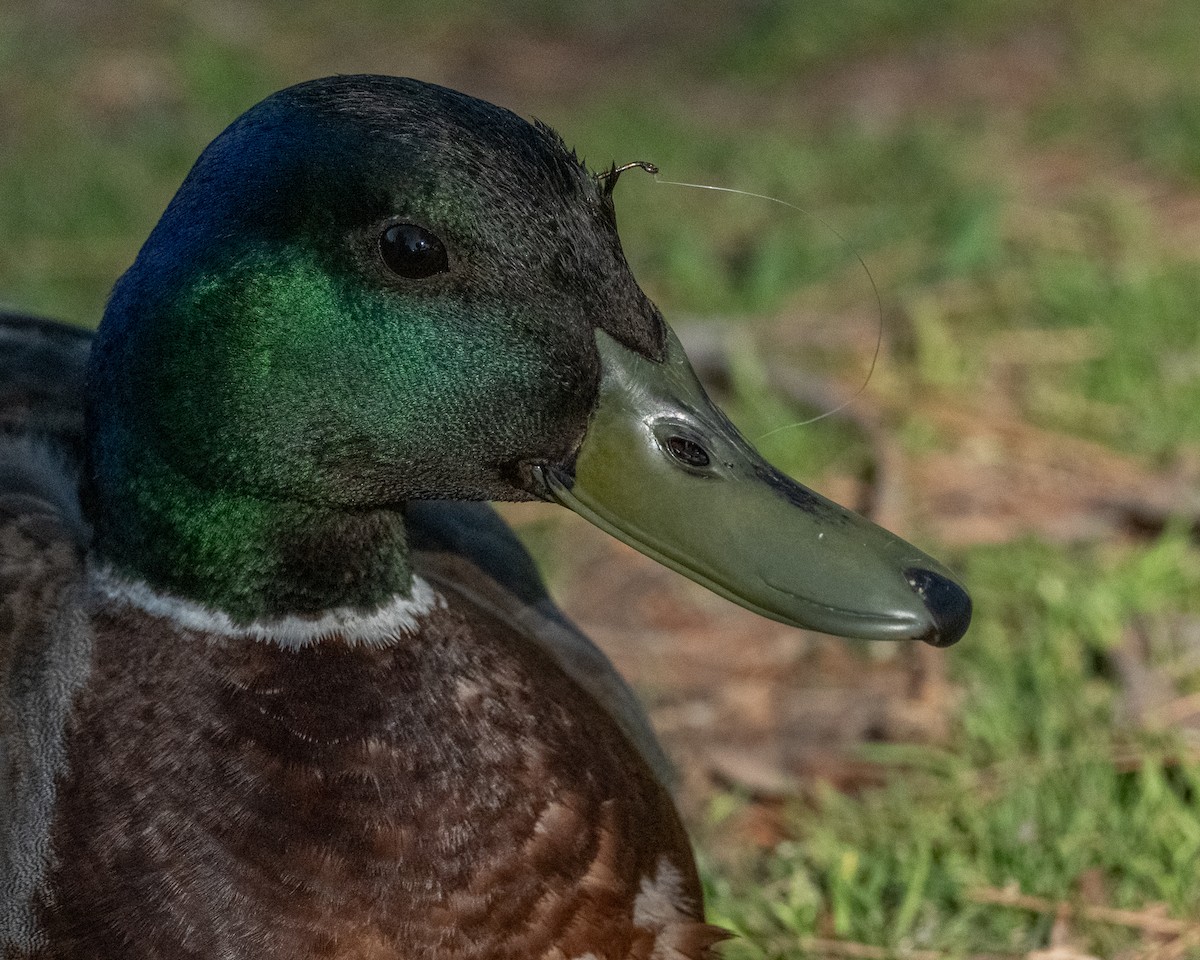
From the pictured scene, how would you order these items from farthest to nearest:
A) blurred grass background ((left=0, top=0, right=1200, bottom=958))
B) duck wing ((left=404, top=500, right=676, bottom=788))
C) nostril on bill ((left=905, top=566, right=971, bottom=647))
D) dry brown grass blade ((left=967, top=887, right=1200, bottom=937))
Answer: blurred grass background ((left=0, top=0, right=1200, bottom=958))
dry brown grass blade ((left=967, top=887, right=1200, bottom=937))
duck wing ((left=404, top=500, right=676, bottom=788))
nostril on bill ((left=905, top=566, right=971, bottom=647))

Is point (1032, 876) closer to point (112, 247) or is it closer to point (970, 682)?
point (970, 682)

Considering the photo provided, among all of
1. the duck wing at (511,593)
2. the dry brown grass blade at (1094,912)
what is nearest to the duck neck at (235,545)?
the duck wing at (511,593)

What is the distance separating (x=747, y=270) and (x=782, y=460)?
3.65ft

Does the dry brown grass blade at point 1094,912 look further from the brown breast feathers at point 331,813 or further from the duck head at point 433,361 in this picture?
the duck head at point 433,361

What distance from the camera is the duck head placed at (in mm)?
1442

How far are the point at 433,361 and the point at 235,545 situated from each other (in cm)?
29

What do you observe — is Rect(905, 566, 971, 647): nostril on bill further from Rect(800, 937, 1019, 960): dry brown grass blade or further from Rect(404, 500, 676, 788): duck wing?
Rect(800, 937, 1019, 960): dry brown grass blade

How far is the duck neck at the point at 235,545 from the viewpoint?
1.58 metres

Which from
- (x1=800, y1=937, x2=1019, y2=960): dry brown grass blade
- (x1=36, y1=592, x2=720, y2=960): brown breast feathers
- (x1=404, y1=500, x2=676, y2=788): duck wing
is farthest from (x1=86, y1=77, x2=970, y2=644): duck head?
(x1=800, y1=937, x2=1019, y2=960): dry brown grass blade

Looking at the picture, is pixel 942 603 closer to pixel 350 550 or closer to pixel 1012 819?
pixel 350 550

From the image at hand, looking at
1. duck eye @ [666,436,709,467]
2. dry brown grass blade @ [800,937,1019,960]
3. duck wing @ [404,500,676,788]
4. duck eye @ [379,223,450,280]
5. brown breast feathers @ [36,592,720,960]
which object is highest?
duck eye @ [379,223,450,280]

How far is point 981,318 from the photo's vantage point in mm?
3922

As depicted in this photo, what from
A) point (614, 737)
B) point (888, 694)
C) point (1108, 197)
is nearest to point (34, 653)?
point (614, 737)

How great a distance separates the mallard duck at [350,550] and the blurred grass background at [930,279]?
0.64 metres
